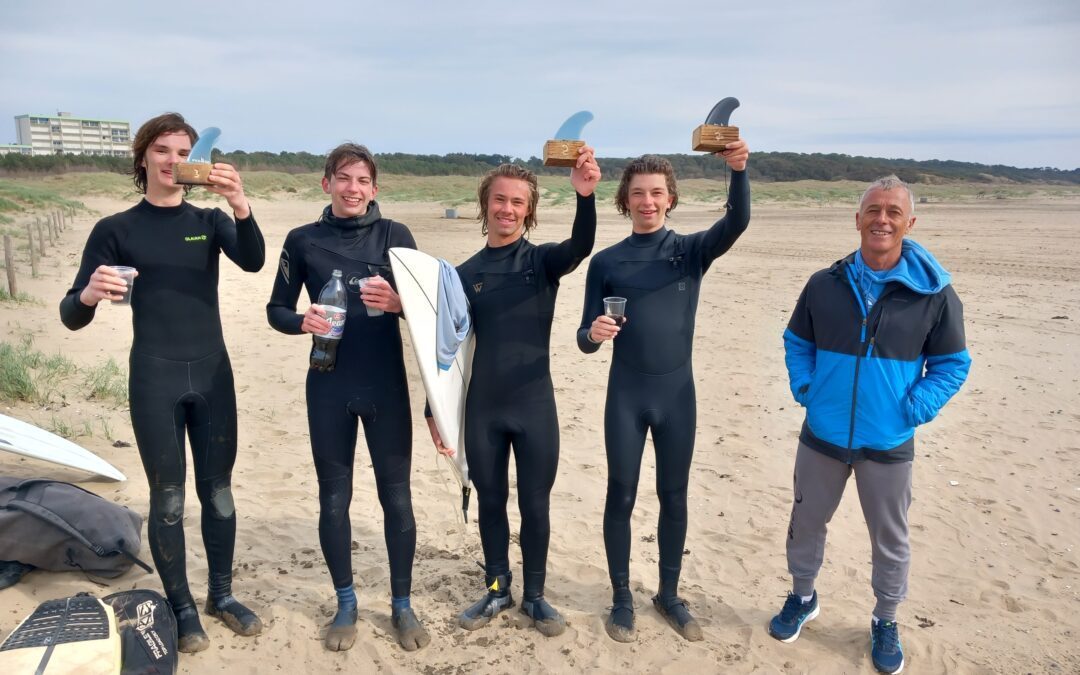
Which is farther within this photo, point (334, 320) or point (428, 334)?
point (428, 334)

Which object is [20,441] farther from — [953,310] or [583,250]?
[953,310]

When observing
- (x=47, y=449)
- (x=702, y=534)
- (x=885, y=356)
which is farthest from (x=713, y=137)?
(x=47, y=449)

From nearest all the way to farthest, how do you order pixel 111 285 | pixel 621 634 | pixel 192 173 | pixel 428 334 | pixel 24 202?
pixel 111 285 < pixel 192 173 < pixel 428 334 < pixel 621 634 < pixel 24 202

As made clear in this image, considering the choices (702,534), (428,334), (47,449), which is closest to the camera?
(428,334)

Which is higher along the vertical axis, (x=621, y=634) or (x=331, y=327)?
Result: (x=331, y=327)

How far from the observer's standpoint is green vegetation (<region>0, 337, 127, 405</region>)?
638 cm

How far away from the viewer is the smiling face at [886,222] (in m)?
3.11

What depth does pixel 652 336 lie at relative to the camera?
3.43 m

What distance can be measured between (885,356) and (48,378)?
7124 mm

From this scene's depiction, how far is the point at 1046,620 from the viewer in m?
3.82

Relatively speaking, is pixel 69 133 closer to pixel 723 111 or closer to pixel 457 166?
pixel 457 166

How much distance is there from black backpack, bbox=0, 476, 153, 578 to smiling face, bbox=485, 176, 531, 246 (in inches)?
99.3

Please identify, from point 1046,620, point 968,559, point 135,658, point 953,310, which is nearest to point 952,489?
point 968,559

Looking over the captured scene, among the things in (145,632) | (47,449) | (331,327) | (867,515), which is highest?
(331,327)
